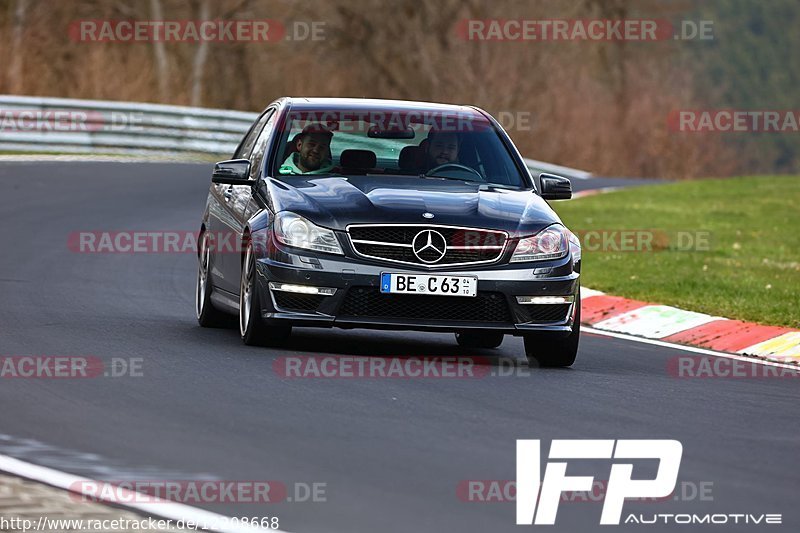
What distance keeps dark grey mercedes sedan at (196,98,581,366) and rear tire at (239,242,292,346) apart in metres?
0.01

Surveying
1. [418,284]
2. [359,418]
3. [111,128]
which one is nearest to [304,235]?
[418,284]

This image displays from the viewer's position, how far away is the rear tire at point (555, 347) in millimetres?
11219

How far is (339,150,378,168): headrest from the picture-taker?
11812 millimetres

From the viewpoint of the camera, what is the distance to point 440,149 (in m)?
12.1

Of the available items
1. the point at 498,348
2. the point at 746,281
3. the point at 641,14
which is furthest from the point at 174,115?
the point at 641,14

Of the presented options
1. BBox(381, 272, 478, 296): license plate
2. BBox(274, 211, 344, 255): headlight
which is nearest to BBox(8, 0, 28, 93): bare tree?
BBox(274, 211, 344, 255): headlight

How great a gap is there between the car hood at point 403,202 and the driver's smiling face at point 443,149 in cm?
37

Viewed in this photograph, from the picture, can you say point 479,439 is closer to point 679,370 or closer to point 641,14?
point 679,370

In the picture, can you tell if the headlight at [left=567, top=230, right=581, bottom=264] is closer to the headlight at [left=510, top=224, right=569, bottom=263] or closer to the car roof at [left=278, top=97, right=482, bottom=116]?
the headlight at [left=510, top=224, right=569, bottom=263]

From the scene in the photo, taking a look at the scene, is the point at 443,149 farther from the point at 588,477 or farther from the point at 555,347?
the point at 588,477

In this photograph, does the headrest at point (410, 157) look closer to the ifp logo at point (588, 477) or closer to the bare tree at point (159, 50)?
the ifp logo at point (588, 477)

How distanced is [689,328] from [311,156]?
3781 millimetres

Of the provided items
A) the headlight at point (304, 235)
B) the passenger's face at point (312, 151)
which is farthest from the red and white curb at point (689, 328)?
the headlight at point (304, 235)

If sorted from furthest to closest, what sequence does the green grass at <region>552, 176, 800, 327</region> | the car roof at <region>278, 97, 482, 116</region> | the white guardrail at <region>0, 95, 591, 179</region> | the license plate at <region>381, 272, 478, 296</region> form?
the white guardrail at <region>0, 95, 591, 179</region> → the green grass at <region>552, 176, 800, 327</region> → the car roof at <region>278, 97, 482, 116</region> → the license plate at <region>381, 272, 478, 296</region>
